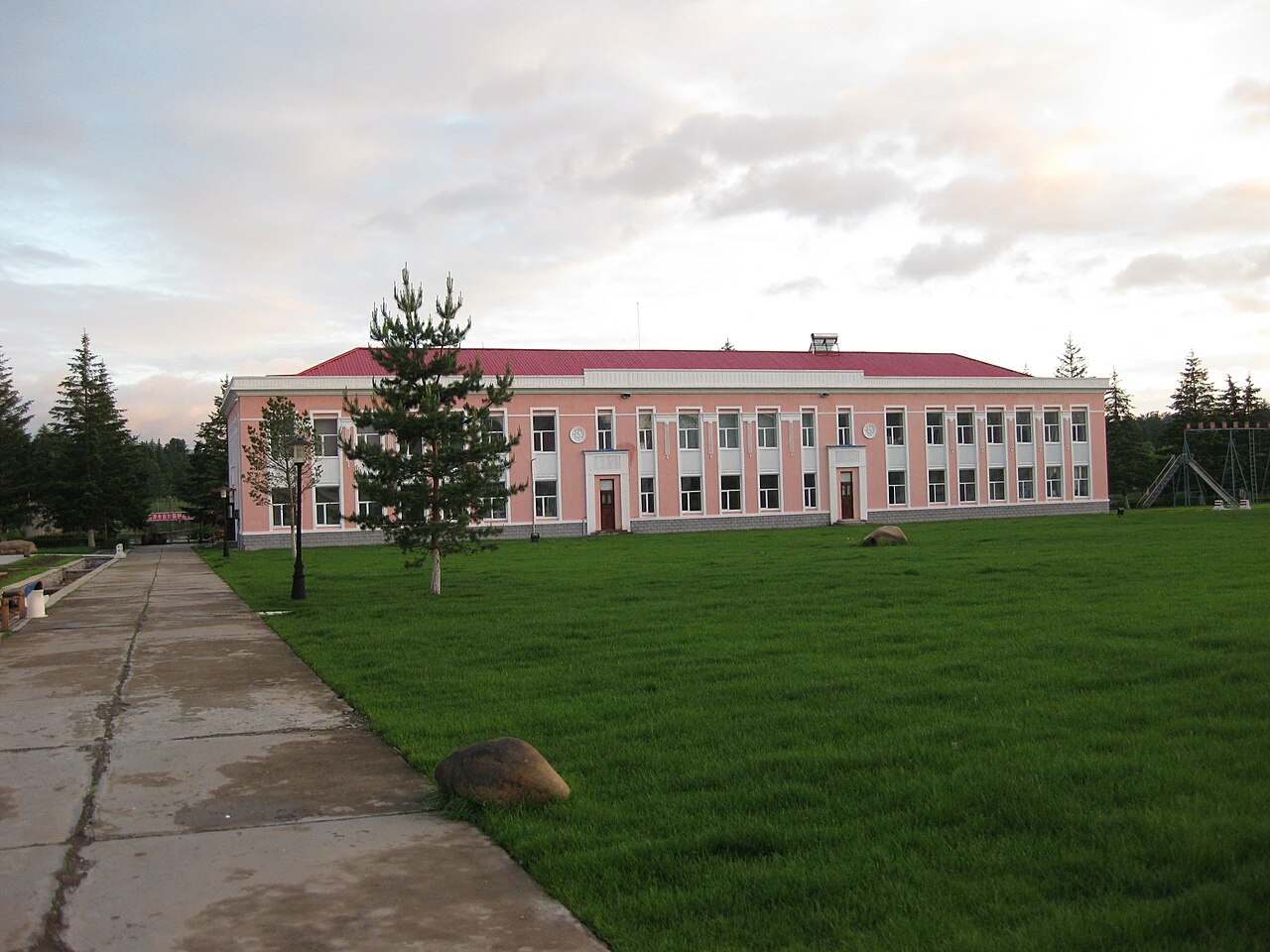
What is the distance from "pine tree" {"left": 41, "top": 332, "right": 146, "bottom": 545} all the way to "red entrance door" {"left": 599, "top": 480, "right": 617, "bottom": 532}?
114 feet

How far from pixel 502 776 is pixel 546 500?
49.2m

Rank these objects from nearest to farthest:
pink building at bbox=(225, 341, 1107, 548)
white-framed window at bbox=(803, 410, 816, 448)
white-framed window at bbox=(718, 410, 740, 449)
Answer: pink building at bbox=(225, 341, 1107, 548)
white-framed window at bbox=(718, 410, 740, 449)
white-framed window at bbox=(803, 410, 816, 448)

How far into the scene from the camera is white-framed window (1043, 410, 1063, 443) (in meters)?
64.8

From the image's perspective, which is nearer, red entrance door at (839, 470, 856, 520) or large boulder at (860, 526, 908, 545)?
large boulder at (860, 526, 908, 545)

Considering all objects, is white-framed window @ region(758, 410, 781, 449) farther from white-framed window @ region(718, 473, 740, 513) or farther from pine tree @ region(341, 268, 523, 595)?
pine tree @ region(341, 268, 523, 595)

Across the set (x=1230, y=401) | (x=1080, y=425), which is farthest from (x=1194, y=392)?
(x=1080, y=425)

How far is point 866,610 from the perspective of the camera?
14.6 m

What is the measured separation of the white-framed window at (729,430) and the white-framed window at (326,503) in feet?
68.3

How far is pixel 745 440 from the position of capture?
5856 cm

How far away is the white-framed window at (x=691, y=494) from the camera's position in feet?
189

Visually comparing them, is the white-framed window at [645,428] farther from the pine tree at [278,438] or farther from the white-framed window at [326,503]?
the pine tree at [278,438]

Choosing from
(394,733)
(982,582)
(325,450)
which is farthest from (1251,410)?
(394,733)

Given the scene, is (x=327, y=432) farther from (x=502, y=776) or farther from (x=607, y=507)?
(x=502, y=776)

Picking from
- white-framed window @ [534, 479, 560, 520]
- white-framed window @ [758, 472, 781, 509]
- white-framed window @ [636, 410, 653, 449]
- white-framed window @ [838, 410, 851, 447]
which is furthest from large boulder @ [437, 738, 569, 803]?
white-framed window @ [838, 410, 851, 447]
